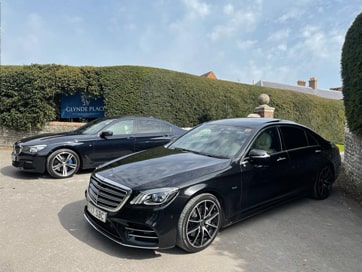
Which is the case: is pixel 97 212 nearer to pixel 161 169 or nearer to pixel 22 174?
pixel 161 169

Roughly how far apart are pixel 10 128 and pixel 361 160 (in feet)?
37.6

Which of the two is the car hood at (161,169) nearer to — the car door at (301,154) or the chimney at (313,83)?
the car door at (301,154)

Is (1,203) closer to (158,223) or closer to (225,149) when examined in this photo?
(158,223)

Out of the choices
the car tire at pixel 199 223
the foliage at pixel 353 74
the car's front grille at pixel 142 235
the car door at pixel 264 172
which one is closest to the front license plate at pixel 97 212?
the car's front grille at pixel 142 235

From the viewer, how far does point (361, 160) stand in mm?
6234

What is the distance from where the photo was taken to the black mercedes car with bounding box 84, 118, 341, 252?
3127 millimetres

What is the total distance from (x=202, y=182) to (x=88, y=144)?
4.02 m

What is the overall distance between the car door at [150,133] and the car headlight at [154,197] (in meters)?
4.19

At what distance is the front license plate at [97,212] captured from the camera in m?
3.28

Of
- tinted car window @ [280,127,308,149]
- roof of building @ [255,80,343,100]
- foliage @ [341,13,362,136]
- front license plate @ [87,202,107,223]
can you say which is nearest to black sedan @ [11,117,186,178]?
front license plate @ [87,202,107,223]

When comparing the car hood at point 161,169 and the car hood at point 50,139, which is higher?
the car hood at point 50,139

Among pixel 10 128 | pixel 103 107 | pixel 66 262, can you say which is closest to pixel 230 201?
pixel 66 262

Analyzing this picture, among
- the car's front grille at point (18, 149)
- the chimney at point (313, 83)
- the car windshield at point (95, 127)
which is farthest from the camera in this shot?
the chimney at point (313, 83)

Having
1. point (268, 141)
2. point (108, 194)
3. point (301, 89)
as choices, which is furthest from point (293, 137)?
point (301, 89)
